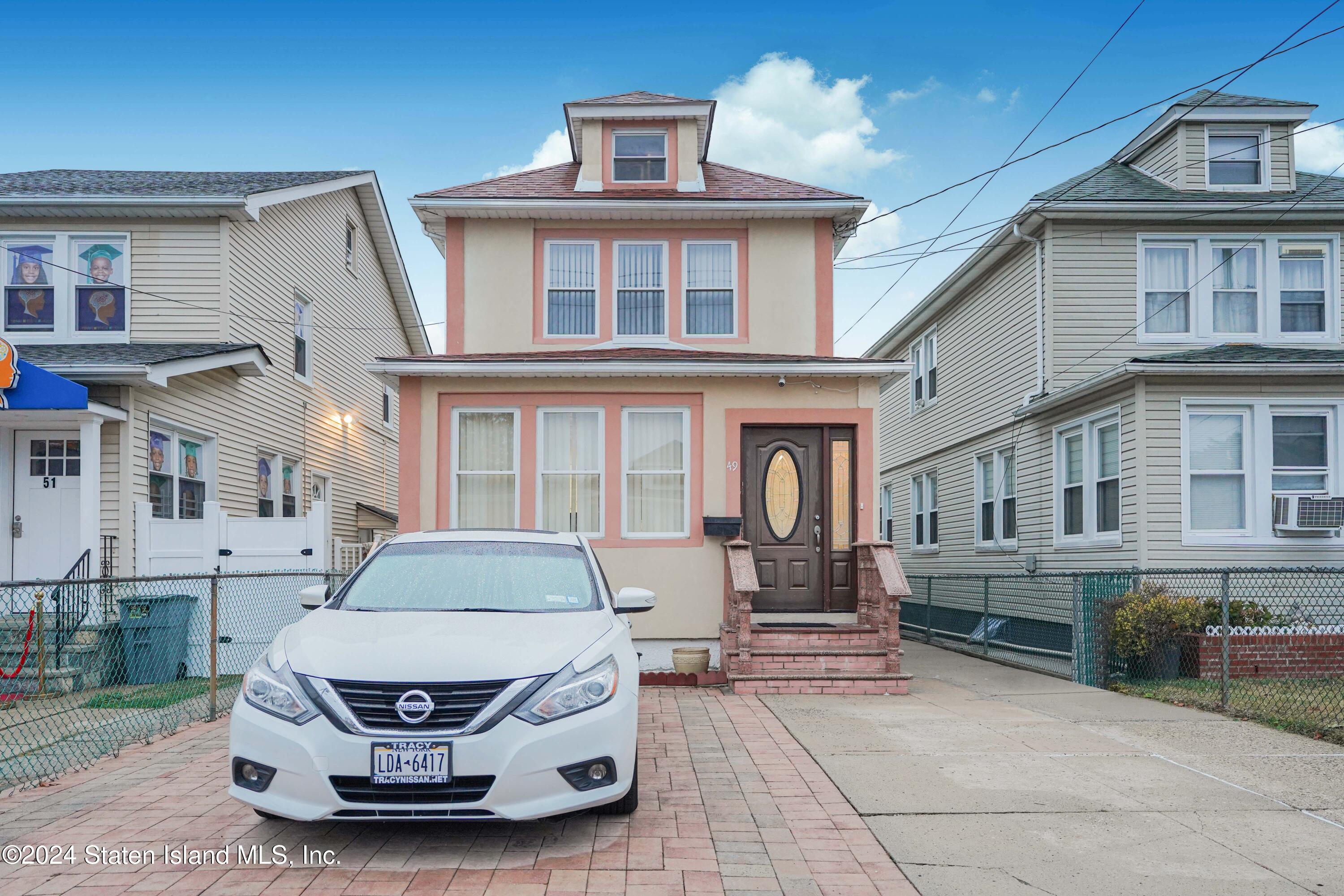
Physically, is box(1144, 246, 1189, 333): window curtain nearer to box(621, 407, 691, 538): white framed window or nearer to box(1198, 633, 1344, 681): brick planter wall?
box(1198, 633, 1344, 681): brick planter wall

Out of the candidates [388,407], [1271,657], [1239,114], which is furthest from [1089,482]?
[388,407]

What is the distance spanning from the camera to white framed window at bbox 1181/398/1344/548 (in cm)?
1301

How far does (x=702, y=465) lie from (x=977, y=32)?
9.39 metres

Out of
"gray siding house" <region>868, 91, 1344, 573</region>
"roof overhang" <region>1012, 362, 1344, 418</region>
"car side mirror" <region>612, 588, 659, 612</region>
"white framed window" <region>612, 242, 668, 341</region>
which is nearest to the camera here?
"car side mirror" <region>612, 588, 659, 612</region>

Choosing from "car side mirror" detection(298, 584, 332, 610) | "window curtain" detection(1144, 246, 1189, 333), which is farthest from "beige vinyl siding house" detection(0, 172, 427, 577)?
"window curtain" detection(1144, 246, 1189, 333)

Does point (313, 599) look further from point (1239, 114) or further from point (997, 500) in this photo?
point (1239, 114)

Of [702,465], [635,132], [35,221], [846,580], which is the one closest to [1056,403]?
[846,580]

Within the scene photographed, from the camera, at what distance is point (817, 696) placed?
10055 mm

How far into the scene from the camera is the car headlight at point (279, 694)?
14.8 feet

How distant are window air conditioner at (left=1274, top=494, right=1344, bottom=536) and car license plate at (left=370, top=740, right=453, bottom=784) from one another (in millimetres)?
12264

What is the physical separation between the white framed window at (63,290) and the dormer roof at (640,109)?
6522 mm

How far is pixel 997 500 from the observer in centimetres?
1738

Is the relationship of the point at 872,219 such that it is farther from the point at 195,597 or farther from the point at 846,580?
the point at 195,597

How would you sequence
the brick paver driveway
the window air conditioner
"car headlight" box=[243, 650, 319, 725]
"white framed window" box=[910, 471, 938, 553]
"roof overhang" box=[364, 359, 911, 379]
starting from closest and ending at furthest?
the brick paver driveway < "car headlight" box=[243, 650, 319, 725] < "roof overhang" box=[364, 359, 911, 379] < the window air conditioner < "white framed window" box=[910, 471, 938, 553]
